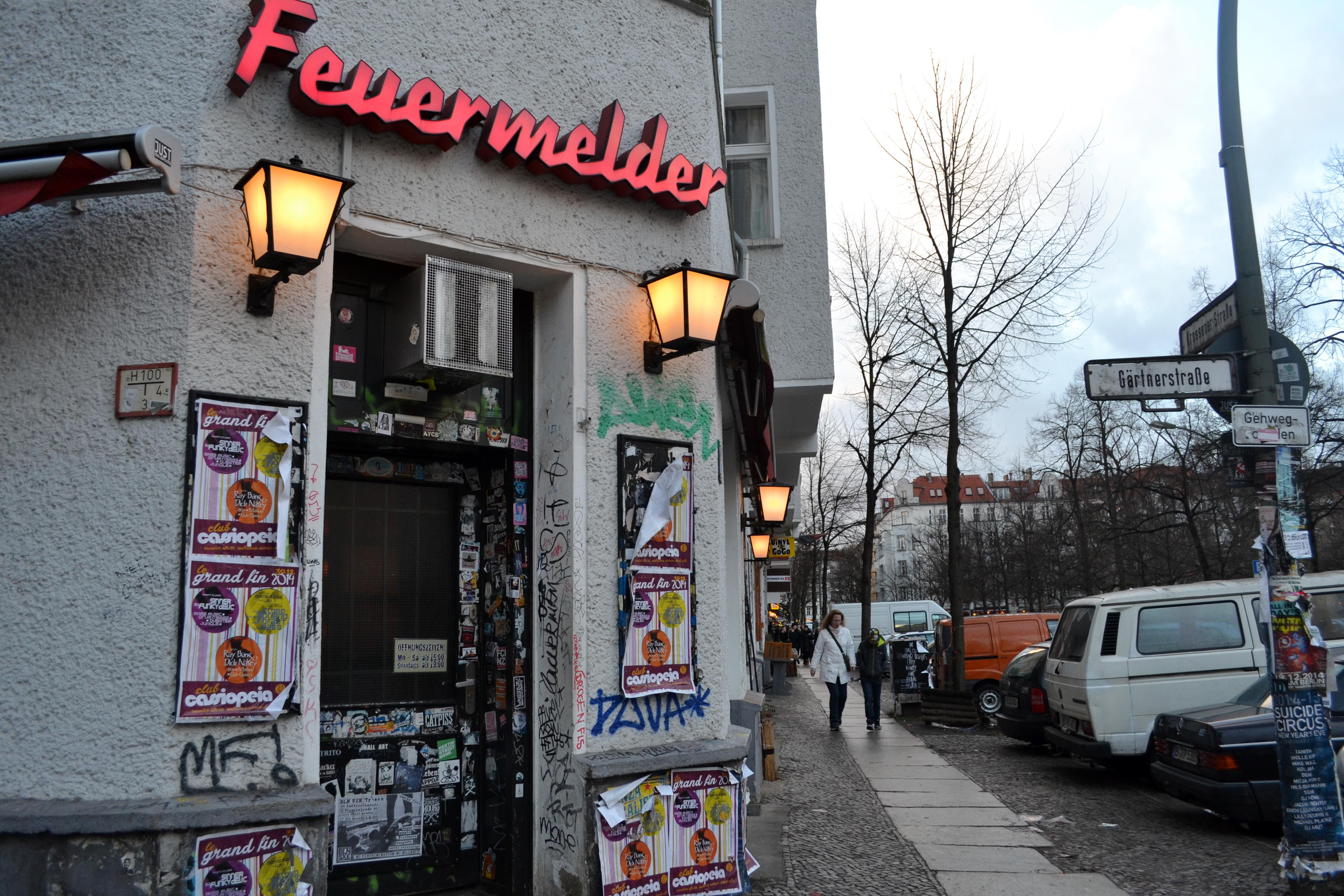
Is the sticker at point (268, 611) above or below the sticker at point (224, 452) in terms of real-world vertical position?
below

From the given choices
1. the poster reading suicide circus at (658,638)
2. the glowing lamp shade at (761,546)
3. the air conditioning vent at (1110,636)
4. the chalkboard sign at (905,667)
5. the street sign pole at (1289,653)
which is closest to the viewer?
the street sign pole at (1289,653)

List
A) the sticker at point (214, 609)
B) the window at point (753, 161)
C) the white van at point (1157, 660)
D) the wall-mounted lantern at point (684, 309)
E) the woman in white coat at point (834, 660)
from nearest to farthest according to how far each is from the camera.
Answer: the sticker at point (214, 609) → the wall-mounted lantern at point (684, 309) → the white van at point (1157, 660) → the window at point (753, 161) → the woman in white coat at point (834, 660)

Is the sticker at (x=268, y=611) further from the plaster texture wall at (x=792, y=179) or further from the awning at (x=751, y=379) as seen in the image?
the plaster texture wall at (x=792, y=179)

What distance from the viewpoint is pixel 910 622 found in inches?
1372

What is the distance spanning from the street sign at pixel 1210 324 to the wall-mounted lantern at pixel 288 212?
5.74 m

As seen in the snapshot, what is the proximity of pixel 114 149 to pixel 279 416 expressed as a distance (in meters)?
1.36

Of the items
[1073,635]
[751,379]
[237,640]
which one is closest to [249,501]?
[237,640]

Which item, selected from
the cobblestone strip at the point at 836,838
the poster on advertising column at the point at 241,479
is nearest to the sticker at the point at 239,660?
the poster on advertising column at the point at 241,479

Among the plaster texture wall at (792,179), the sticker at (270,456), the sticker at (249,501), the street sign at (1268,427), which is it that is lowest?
the sticker at (249,501)

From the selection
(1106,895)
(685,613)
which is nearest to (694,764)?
(685,613)

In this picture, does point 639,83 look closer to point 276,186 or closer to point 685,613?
point 276,186

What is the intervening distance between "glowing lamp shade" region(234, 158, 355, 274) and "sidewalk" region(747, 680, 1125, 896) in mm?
4781

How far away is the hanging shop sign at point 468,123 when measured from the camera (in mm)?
4777

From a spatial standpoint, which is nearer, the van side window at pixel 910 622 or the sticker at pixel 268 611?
the sticker at pixel 268 611
